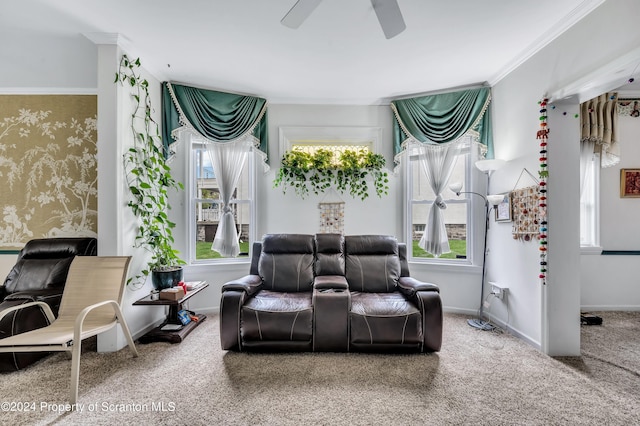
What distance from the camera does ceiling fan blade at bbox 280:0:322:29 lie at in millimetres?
1667

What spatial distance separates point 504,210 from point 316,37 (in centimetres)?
254

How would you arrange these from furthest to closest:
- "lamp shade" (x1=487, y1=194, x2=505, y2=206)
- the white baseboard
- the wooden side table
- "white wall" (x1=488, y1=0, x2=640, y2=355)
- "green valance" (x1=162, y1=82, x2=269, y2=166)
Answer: the white baseboard, "green valance" (x1=162, y1=82, x2=269, y2=166), "lamp shade" (x1=487, y1=194, x2=505, y2=206), the wooden side table, "white wall" (x1=488, y1=0, x2=640, y2=355)

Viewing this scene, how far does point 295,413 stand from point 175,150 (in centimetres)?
295

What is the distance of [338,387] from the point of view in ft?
6.51

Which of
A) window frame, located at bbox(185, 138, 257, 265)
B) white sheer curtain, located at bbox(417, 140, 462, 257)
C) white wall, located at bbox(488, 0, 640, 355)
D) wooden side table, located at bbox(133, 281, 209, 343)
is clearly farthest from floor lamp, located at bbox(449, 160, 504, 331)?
wooden side table, located at bbox(133, 281, 209, 343)

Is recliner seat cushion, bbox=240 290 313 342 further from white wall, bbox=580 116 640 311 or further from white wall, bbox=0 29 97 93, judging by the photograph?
white wall, bbox=580 116 640 311

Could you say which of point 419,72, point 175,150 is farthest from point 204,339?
point 419,72

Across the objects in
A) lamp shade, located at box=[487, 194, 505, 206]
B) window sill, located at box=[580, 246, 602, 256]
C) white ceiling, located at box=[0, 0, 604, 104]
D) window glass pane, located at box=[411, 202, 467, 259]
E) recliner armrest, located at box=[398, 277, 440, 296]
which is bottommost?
recliner armrest, located at box=[398, 277, 440, 296]

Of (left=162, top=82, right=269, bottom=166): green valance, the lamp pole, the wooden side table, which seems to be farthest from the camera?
(left=162, top=82, right=269, bottom=166): green valance

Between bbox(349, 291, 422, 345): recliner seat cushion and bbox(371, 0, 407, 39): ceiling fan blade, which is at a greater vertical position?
bbox(371, 0, 407, 39): ceiling fan blade

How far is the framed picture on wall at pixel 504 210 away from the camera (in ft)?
9.63

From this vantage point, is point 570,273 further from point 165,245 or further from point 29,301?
point 29,301

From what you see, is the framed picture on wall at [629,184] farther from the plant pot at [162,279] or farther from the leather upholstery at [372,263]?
the plant pot at [162,279]

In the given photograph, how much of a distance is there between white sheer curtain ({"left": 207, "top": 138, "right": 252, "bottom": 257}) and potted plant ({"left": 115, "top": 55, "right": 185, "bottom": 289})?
585mm
